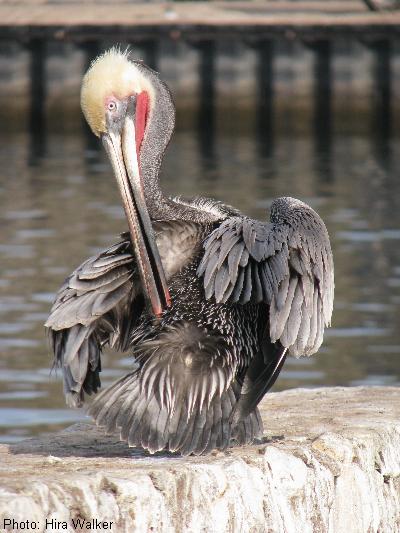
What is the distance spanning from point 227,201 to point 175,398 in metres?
11.5

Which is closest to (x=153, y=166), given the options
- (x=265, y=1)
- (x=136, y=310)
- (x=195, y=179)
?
(x=136, y=310)

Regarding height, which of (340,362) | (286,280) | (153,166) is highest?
(153,166)

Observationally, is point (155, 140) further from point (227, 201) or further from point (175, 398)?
point (227, 201)

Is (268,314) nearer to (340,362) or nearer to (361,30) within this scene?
(340,362)

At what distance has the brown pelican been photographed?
477 cm

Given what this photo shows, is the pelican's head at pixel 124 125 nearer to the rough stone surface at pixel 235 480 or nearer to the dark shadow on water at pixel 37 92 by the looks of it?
the rough stone surface at pixel 235 480

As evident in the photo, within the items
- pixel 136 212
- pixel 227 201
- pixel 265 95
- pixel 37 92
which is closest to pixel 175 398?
pixel 136 212

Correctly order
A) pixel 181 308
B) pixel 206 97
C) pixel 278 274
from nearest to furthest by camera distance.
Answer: pixel 278 274 < pixel 181 308 < pixel 206 97

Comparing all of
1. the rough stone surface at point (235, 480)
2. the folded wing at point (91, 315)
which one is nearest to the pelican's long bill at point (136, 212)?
the folded wing at point (91, 315)

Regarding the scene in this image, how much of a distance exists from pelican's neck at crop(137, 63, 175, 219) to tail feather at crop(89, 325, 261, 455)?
62 centimetres

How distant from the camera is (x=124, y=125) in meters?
5.18

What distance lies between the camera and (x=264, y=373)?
197 inches

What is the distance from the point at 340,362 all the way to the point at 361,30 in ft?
46.0

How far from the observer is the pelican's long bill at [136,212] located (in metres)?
4.89
